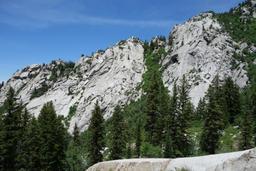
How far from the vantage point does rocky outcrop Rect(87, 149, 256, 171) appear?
1692cm

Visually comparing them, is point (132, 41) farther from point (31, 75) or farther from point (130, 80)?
point (31, 75)

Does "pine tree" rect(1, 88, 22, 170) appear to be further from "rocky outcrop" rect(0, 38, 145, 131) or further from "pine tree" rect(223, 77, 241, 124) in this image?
"rocky outcrop" rect(0, 38, 145, 131)

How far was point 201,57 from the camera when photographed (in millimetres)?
130375

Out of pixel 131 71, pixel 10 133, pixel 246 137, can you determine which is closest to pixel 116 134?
pixel 10 133

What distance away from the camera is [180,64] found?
132 meters

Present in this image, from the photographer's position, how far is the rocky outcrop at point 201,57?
120 meters

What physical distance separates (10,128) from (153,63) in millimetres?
98189


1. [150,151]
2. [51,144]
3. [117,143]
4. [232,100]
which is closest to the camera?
[51,144]

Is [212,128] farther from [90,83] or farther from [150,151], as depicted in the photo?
[90,83]

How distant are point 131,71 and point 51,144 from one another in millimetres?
87477

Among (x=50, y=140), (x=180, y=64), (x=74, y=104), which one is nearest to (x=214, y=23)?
(x=180, y=64)

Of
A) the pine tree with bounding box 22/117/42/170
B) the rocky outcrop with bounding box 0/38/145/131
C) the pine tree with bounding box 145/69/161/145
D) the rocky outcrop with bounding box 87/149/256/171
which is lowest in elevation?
the rocky outcrop with bounding box 87/149/256/171

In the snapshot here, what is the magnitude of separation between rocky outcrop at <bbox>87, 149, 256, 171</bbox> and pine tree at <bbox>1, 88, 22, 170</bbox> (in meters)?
33.1

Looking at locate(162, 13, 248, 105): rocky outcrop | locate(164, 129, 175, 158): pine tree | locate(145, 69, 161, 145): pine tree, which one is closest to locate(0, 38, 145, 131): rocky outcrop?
locate(162, 13, 248, 105): rocky outcrop
